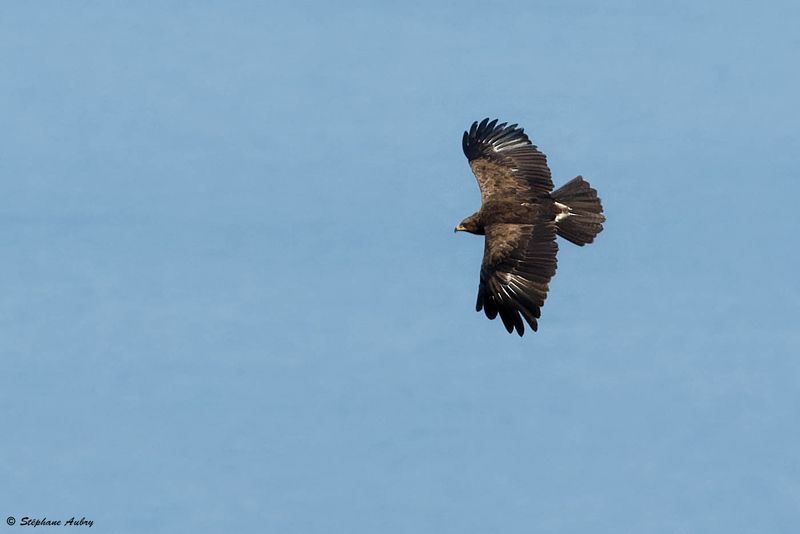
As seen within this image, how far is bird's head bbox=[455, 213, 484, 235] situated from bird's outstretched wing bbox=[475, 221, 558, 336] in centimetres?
133

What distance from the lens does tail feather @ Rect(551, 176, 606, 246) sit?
43.6 metres

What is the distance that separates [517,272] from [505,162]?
18.1 ft

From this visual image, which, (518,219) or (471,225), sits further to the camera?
(471,225)

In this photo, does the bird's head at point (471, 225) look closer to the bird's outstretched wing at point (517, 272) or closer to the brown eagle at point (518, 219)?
the brown eagle at point (518, 219)

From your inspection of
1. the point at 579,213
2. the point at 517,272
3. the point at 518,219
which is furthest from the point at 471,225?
the point at 517,272

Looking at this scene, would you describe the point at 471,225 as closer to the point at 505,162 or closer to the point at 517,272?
the point at 505,162

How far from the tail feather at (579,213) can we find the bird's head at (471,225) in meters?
1.97

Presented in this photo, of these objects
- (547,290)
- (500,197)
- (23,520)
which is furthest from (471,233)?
(23,520)

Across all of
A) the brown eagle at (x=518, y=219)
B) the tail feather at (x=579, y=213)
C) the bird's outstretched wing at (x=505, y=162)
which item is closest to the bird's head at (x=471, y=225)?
the brown eagle at (x=518, y=219)

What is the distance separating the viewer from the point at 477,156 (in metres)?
46.6

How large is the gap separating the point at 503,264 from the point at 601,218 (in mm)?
3806

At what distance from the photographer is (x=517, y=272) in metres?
41.1

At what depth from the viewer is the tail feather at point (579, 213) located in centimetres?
4362

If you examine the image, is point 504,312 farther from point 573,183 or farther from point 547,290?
point 573,183
